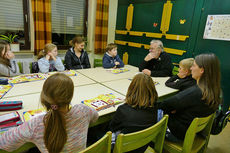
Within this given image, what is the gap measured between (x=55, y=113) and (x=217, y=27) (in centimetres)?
296

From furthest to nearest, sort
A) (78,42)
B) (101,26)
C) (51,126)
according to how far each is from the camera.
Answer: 1. (101,26)
2. (78,42)
3. (51,126)

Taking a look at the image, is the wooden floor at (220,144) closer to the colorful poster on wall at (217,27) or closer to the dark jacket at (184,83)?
the dark jacket at (184,83)

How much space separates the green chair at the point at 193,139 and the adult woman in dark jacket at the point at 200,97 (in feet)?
0.27

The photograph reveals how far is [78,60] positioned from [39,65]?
0.72m

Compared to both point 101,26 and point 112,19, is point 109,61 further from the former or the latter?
point 112,19

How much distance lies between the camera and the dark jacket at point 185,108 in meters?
1.30

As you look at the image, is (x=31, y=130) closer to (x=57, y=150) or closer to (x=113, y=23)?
(x=57, y=150)

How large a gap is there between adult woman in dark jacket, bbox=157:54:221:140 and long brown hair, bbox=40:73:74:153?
90 cm

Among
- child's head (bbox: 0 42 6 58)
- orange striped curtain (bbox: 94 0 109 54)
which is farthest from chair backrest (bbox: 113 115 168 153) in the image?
orange striped curtain (bbox: 94 0 109 54)

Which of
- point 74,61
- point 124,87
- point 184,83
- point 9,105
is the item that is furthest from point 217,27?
point 9,105

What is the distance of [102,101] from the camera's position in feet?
4.90

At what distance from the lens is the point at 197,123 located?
3.84ft

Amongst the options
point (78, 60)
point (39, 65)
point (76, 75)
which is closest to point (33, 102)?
point (76, 75)

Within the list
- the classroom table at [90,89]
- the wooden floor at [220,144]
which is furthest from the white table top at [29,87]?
the wooden floor at [220,144]
